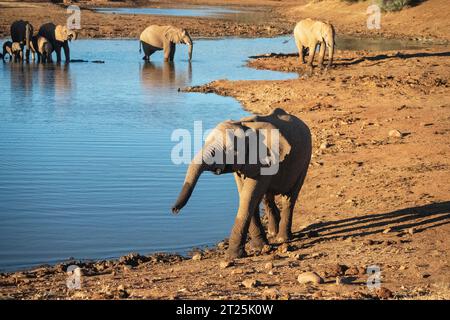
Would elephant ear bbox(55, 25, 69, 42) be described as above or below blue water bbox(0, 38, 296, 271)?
above

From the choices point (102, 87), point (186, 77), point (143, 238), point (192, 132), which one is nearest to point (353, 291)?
point (143, 238)

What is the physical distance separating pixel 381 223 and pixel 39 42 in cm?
2299

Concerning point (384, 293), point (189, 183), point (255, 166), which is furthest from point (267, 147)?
point (384, 293)

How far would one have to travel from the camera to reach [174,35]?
33344 millimetres

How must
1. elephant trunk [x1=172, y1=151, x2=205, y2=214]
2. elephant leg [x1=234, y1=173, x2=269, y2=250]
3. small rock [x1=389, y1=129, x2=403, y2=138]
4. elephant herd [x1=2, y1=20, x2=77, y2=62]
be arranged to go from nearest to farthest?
elephant trunk [x1=172, y1=151, x2=205, y2=214], elephant leg [x1=234, y1=173, x2=269, y2=250], small rock [x1=389, y1=129, x2=403, y2=138], elephant herd [x1=2, y1=20, x2=77, y2=62]

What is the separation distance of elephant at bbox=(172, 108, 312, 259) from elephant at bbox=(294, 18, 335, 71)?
17.0m

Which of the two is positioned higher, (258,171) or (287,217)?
(258,171)

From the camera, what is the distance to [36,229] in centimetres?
1102

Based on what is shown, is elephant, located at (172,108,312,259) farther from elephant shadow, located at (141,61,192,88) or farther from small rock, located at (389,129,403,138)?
elephant shadow, located at (141,61,192,88)

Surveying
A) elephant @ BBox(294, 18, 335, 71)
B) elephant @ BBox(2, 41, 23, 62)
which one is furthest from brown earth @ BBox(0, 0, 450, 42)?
elephant @ BBox(294, 18, 335, 71)

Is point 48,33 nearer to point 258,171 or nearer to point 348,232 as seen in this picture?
point 348,232

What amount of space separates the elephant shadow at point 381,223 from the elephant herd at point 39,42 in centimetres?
2190

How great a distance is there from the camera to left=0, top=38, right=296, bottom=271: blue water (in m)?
10.8
